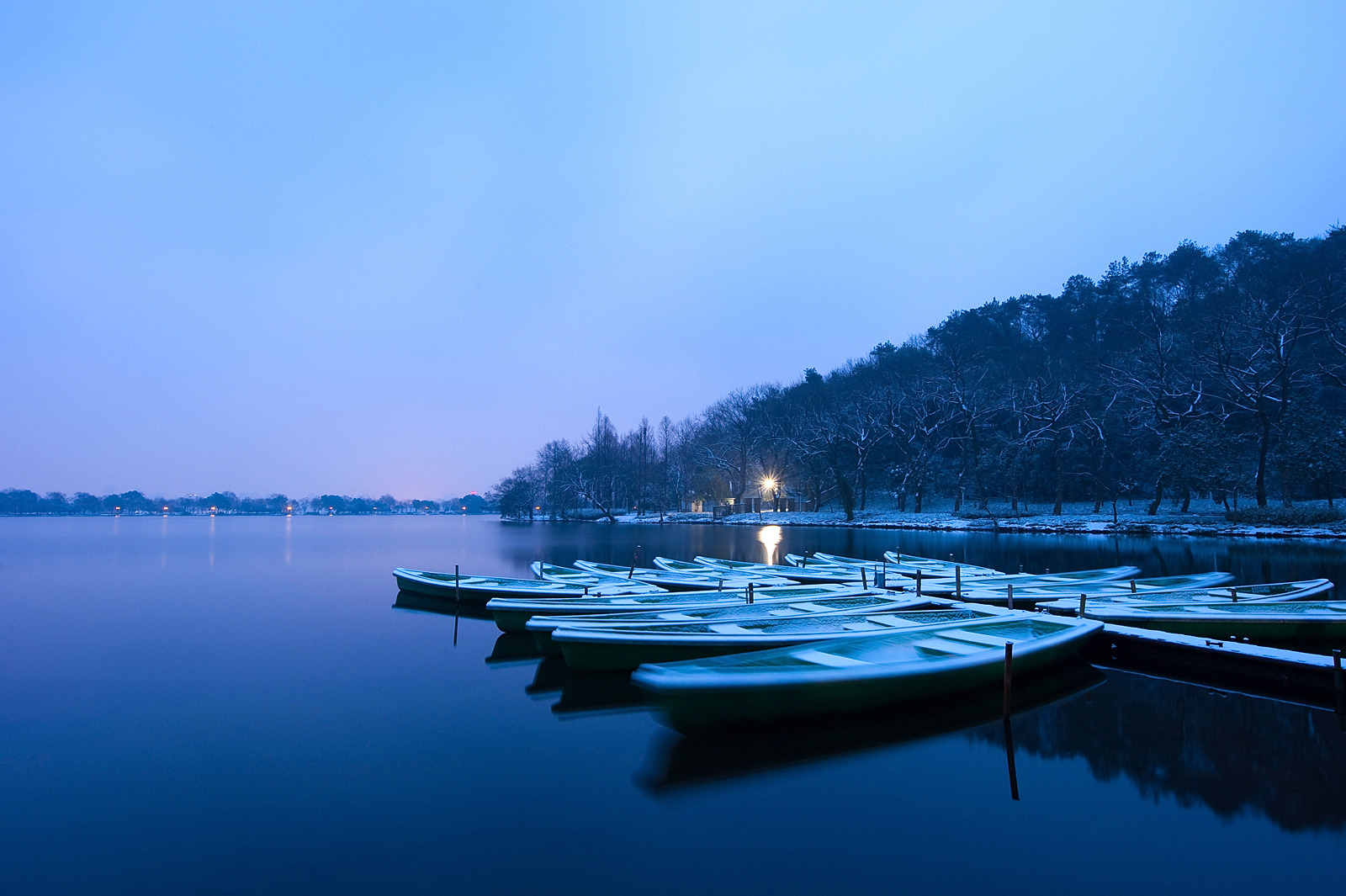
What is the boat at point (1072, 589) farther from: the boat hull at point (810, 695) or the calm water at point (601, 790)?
the boat hull at point (810, 695)

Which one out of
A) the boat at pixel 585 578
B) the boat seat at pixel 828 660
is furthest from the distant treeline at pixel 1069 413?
the boat seat at pixel 828 660

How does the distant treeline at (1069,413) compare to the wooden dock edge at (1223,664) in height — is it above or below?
above

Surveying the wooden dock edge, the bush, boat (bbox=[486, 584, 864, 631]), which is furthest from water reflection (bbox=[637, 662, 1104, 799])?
the bush

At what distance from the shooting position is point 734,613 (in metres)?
12.0

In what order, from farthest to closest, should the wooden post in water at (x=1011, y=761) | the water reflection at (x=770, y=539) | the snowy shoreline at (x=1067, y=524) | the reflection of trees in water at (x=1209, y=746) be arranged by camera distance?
the snowy shoreline at (x=1067, y=524) → the water reflection at (x=770, y=539) → the wooden post in water at (x=1011, y=761) → the reflection of trees in water at (x=1209, y=746)

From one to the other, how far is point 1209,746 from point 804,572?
11.8 meters

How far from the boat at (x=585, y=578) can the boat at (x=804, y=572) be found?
3574 millimetres

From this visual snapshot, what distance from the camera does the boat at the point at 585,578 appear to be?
16.1 metres

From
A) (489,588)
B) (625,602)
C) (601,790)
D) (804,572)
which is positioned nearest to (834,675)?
(601,790)

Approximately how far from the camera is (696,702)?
22.3 ft

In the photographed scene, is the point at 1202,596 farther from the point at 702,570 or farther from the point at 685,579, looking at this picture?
the point at 702,570

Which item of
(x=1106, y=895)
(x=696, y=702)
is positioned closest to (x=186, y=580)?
(x=696, y=702)

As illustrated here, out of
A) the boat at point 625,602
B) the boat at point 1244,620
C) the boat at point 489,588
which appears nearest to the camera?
the boat at point 1244,620

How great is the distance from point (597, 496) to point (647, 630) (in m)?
76.5
